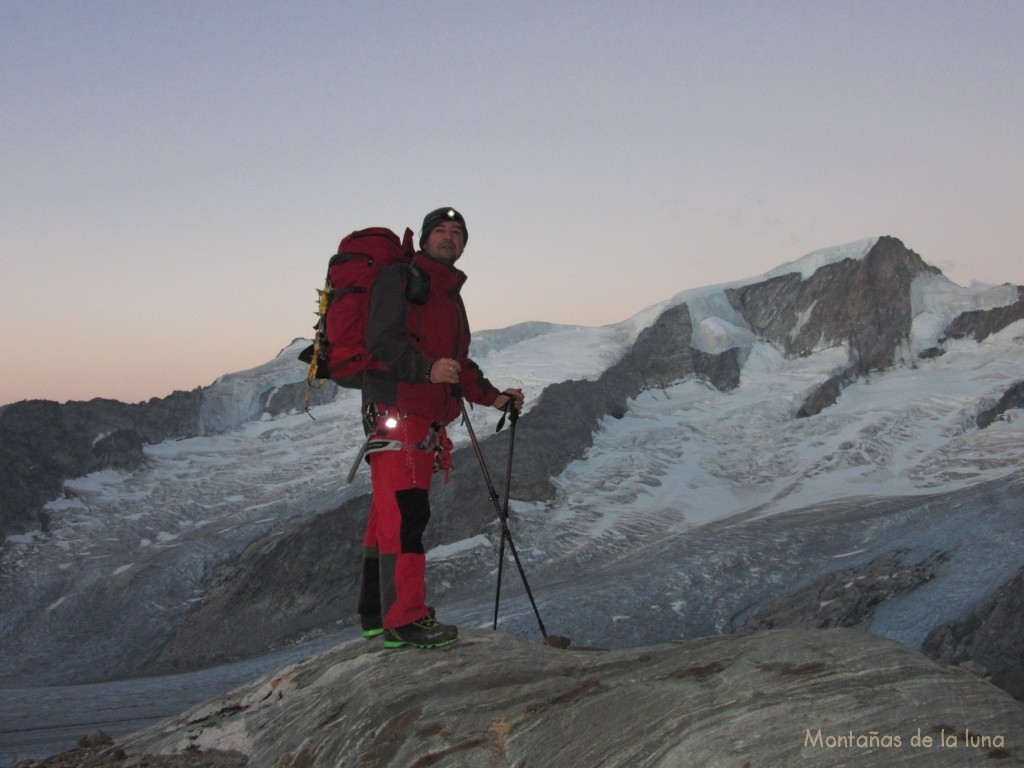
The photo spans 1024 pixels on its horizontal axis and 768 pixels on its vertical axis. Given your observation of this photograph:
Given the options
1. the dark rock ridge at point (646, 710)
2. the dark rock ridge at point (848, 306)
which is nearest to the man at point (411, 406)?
the dark rock ridge at point (646, 710)

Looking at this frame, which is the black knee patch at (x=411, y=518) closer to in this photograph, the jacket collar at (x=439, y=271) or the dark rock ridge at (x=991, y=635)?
the jacket collar at (x=439, y=271)

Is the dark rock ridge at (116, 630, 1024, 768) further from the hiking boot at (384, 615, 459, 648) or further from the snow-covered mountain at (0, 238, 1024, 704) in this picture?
the snow-covered mountain at (0, 238, 1024, 704)

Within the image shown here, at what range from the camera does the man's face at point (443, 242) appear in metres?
5.11

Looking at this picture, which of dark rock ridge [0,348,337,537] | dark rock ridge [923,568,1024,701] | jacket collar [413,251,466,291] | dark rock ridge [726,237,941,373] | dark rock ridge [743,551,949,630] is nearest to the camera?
jacket collar [413,251,466,291]

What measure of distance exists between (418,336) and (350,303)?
47cm

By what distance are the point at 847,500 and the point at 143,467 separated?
3322 cm

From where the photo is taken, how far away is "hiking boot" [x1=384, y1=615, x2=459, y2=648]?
4.75m

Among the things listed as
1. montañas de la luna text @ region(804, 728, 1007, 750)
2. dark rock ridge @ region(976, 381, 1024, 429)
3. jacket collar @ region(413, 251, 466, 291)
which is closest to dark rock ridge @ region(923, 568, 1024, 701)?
jacket collar @ region(413, 251, 466, 291)

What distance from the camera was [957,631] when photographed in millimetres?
17578

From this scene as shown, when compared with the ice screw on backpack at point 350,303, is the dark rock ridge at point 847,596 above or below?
below

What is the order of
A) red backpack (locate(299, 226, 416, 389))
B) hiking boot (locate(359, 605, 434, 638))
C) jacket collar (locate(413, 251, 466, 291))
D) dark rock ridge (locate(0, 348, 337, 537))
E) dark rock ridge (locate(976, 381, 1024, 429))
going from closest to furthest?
red backpack (locate(299, 226, 416, 389)) < jacket collar (locate(413, 251, 466, 291)) < hiking boot (locate(359, 605, 434, 638)) < dark rock ridge (locate(976, 381, 1024, 429)) < dark rock ridge (locate(0, 348, 337, 537))

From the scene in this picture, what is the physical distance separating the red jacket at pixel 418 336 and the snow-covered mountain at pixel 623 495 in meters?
17.2

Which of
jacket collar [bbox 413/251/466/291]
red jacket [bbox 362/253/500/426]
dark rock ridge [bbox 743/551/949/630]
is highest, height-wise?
jacket collar [bbox 413/251/466/291]

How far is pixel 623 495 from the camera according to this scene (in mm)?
35406
